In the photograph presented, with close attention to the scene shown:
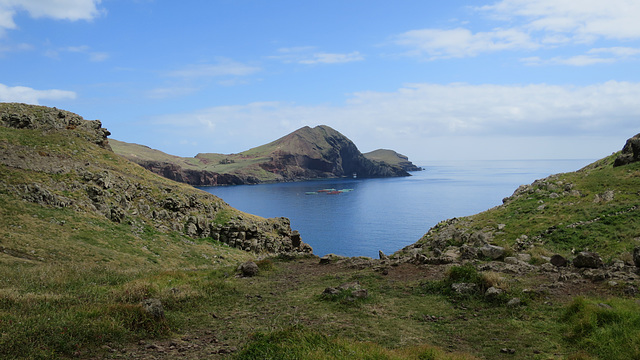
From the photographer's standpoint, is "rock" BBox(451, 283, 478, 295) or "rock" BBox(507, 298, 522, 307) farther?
"rock" BBox(451, 283, 478, 295)

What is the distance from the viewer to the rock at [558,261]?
18.2m

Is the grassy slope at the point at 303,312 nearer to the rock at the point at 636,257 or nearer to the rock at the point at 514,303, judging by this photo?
the rock at the point at 514,303

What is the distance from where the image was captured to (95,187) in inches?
1489

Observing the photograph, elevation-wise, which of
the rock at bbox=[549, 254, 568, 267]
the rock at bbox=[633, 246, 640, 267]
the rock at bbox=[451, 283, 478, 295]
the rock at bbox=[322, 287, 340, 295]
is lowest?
the rock at bbox=[322, 287, 340, 295]

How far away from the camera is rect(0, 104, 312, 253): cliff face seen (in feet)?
112

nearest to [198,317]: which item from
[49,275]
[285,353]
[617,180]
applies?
[285,353]

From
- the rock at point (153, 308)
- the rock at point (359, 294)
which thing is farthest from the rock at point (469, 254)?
the rock at point (153, 308)

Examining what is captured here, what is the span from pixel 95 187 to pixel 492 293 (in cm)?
4061

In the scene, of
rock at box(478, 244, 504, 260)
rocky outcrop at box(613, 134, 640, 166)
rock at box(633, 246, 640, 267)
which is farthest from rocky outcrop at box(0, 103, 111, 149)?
rocky outcrop at box(613, 134, 640, 166)

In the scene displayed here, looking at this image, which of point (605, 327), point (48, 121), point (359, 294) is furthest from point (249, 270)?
point (48, 121)

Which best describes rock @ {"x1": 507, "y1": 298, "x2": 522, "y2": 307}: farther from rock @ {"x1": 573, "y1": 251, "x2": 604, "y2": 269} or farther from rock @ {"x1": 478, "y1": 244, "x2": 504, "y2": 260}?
rock @ {"x1": 478, "y1": 244, "x2": 504, "y2": 260}

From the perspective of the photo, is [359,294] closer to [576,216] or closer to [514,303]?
[514,303]

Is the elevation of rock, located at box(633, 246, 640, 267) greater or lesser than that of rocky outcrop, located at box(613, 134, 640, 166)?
lesser

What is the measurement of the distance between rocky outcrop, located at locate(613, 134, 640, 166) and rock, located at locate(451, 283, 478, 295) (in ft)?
97.7
